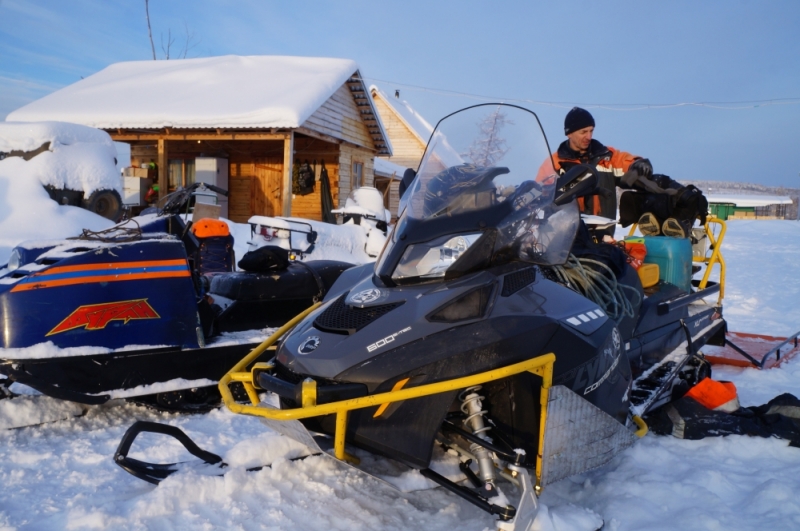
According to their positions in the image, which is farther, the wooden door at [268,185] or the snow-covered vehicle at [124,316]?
the wooden door at [268,185]

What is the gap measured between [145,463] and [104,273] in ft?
4.01

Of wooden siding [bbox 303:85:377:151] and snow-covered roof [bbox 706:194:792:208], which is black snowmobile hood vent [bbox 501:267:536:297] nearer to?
wooden siding [bbox 303:85:377:151]

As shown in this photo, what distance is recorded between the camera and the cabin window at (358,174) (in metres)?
18.1

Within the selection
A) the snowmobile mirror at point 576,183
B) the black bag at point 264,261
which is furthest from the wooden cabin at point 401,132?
the snowmobile mirror at point 576,183

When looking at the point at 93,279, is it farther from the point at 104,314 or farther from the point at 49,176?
the point at 49,176

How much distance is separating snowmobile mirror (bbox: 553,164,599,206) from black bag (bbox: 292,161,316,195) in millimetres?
14695

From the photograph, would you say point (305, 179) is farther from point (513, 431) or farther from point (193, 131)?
point (513, 431)

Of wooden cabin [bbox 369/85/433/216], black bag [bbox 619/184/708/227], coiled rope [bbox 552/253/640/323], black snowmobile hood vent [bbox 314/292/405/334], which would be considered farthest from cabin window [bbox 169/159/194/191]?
black snowmobile hood vent [bbox 314/292/405/334]

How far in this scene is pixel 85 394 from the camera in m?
3.00

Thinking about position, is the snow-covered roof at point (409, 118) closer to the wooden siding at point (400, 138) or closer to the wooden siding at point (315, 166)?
the wooden siding at point (400, 138)

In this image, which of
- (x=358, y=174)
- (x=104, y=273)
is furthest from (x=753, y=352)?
(x=358, y=174)

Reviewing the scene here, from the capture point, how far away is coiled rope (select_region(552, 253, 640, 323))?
110 inches

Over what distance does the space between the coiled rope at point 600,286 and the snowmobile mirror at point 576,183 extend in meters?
0.56

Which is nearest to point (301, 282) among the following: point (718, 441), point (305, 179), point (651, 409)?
point (651, 409)
